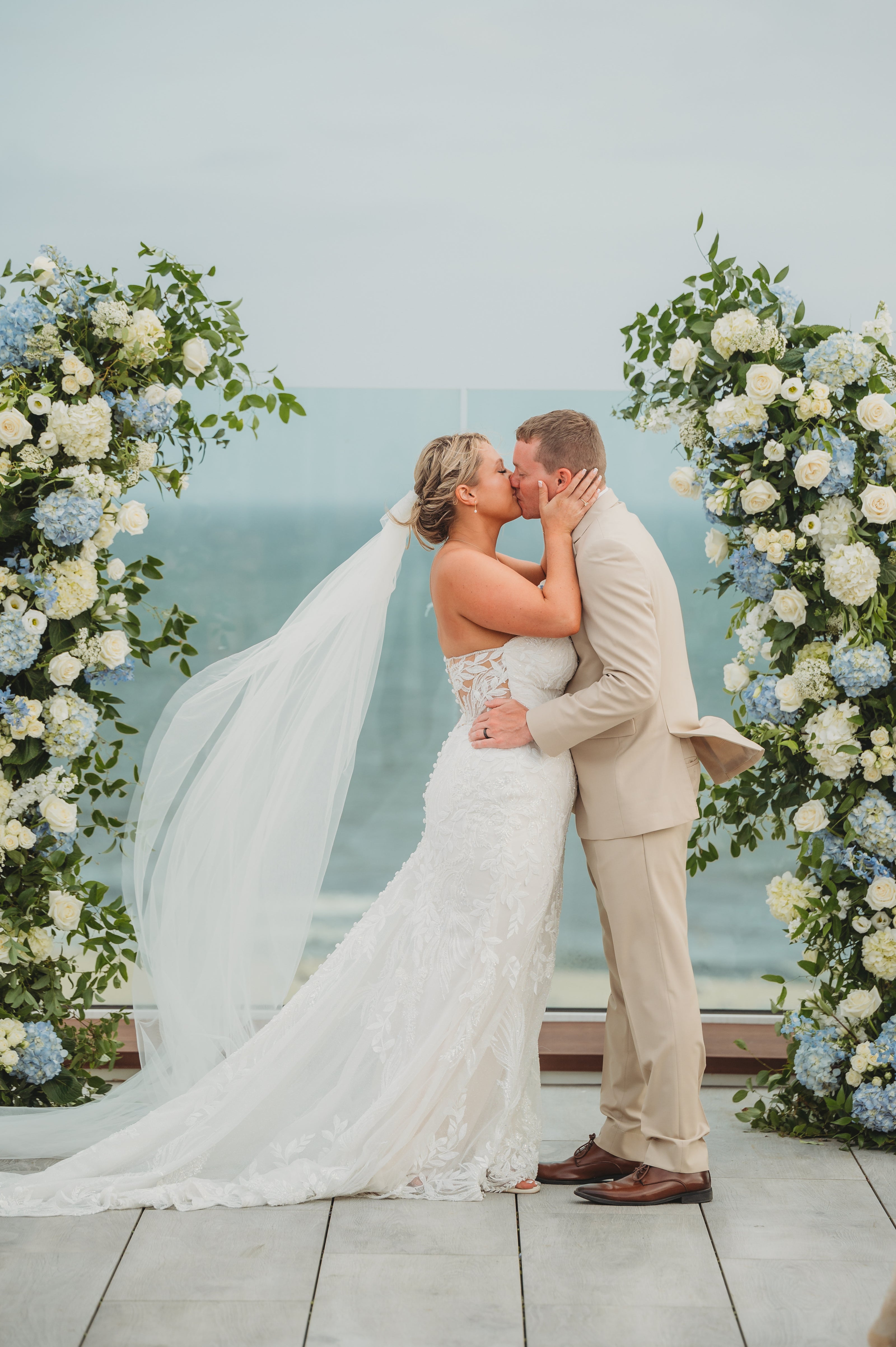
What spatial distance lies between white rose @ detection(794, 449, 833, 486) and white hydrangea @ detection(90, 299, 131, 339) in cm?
168

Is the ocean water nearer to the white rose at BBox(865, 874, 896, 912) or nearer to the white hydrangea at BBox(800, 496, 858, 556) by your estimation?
the white hydrangea at BBox(800, 496, 858, 556)

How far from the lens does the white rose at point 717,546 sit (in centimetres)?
309

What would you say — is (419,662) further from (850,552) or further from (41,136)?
(41,136)

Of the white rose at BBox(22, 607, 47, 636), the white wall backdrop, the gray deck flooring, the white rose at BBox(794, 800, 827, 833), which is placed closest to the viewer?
the gray deck flooring

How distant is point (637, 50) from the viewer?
12.3 feet

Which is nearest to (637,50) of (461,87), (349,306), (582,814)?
(461,87)

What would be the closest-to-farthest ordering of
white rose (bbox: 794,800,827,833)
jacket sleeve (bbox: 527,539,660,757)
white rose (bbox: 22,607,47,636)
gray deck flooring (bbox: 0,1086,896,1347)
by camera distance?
1. gray deck flooring (bbox: 0,1086,896,1347)
2. jacket sleeve (bbox: 527,539,660,757)
3. white rose (bbox: 22,607,47,636)
4. white rose (bbox: 794,800,827,833)

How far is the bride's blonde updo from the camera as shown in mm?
2809

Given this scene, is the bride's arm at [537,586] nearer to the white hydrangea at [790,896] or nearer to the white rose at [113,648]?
the white rose at [113,648]

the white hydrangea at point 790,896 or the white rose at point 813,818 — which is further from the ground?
the white rose at point 813,818

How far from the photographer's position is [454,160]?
3.81 metres

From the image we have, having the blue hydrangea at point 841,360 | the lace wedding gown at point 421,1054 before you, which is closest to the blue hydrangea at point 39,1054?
the lace wedding gown at point 421,1054

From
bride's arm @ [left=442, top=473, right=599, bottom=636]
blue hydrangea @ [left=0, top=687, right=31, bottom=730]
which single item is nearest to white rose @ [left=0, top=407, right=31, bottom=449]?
blue hydrangea @ [left=0, top=687, right=31, bottom=730]

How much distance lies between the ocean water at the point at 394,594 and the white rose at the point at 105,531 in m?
0.88
